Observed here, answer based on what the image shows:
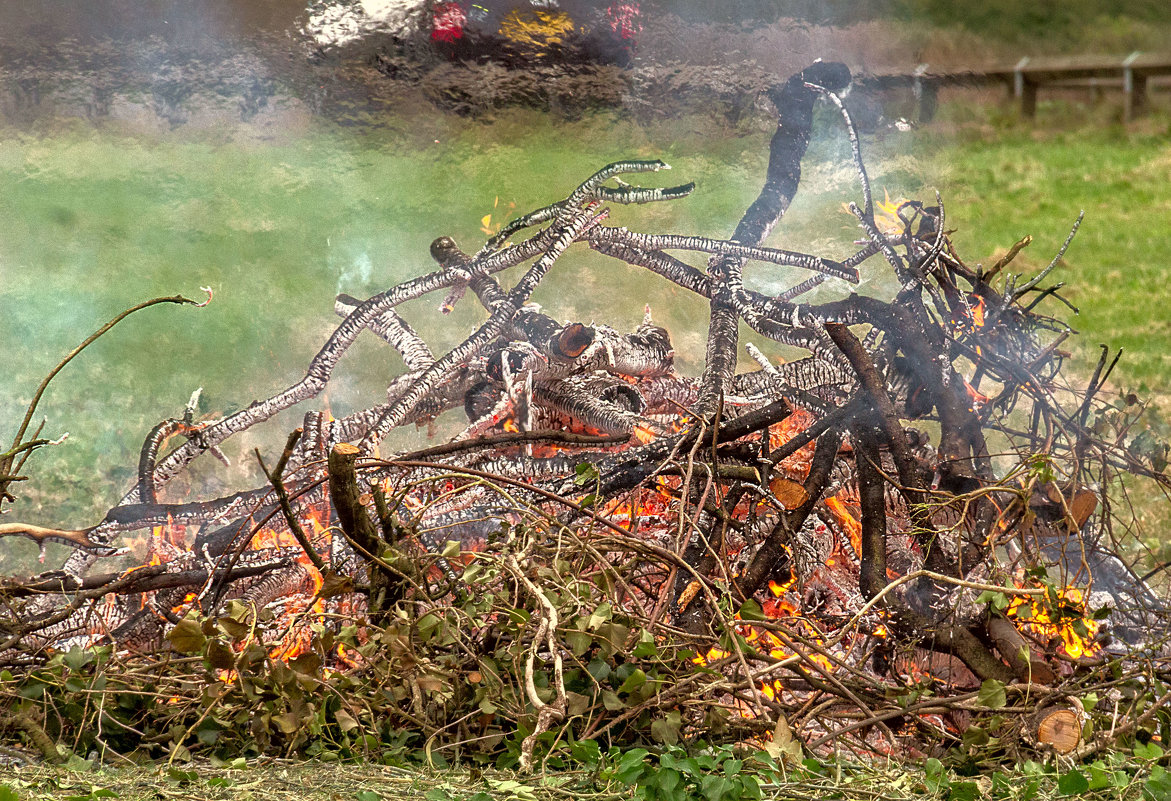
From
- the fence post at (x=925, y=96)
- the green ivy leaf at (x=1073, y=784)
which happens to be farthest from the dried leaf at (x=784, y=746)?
the fence post at (x=925, y=96)

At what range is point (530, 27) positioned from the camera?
324 centimetres

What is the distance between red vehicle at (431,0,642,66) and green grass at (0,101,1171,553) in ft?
0.74

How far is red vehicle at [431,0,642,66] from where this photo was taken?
324 cm

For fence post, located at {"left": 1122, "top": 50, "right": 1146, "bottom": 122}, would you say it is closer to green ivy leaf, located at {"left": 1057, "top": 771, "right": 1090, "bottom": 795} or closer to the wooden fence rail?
the wooden fence rail

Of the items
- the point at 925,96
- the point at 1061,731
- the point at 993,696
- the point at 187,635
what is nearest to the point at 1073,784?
the point at 993,696

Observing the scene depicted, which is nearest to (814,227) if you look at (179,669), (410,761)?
(410,761)

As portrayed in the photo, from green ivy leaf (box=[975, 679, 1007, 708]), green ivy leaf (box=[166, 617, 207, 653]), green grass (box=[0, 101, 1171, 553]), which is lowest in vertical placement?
green ivy leaf (box=[975, 679, 1007, 708])

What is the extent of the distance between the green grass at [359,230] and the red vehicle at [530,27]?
225 mm

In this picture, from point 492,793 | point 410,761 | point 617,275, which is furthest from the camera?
point 617,275

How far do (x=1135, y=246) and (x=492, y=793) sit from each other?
2853 mm

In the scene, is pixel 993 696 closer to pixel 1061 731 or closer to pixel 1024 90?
pixel 1061 731

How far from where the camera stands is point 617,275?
3.40 m

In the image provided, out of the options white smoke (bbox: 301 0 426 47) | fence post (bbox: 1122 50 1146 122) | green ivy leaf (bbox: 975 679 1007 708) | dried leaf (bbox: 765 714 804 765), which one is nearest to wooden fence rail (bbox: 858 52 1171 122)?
fence post (bbox: 1122 50 1146 122)

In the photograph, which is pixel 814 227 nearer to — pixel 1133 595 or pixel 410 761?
pixel 1133 595
